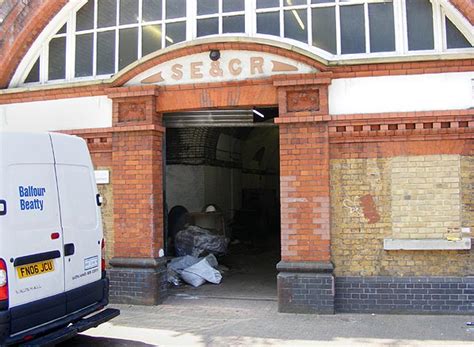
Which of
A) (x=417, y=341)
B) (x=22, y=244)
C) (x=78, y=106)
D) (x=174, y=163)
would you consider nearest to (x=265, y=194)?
(x=174, y=163)

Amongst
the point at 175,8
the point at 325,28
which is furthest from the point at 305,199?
the point at 175,8

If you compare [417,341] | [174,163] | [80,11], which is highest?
[80,11]

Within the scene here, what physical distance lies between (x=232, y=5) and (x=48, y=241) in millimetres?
4896

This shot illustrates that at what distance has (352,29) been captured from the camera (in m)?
7.54

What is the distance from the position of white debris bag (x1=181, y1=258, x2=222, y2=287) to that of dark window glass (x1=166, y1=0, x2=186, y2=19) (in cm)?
464

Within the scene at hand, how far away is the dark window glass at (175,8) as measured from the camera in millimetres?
8203

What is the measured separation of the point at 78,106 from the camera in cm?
838

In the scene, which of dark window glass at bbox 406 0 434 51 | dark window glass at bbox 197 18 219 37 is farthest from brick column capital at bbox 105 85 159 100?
dark window glass at bbox 406 0 434 51

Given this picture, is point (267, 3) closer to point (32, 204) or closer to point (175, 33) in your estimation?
point (175, 33)

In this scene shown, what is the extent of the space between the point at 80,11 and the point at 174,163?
13.4 feet

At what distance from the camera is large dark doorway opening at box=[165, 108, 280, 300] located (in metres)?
8.52

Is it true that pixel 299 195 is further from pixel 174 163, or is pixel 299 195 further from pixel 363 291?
pixel 174 163

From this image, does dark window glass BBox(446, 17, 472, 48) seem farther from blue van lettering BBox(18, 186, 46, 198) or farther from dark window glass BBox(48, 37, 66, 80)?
dark window glass BBox(48, 37, 66, 80)

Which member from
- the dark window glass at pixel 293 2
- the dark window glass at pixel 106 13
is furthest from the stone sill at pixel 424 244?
the dark window glass at pixel 106 13
